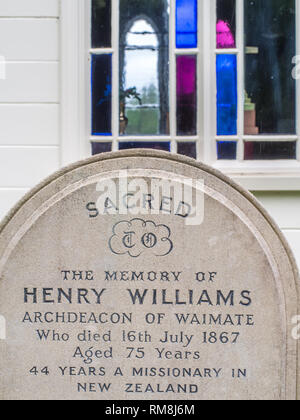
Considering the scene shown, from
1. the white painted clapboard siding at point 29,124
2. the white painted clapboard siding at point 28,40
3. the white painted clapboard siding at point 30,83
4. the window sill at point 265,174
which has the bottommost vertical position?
the window sill at point 265,174

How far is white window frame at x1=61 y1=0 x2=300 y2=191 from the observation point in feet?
11.1

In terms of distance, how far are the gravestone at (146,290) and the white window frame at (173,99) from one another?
1.28 meters

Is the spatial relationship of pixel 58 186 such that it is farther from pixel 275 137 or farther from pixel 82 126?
pixel 275 137

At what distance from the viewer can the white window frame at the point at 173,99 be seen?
340 centimetres

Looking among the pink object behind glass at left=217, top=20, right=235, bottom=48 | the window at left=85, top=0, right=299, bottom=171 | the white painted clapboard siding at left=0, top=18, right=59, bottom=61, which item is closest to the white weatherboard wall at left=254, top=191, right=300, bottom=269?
the window at left=85, top=0, right=299, bottom=171

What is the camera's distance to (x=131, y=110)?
355 cm

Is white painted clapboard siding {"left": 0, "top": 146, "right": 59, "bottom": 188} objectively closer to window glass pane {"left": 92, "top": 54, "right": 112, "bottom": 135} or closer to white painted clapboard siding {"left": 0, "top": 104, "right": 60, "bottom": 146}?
white painted clapboard siding {"left": 0, "top": 104, "right": 60, "bottom": 146}

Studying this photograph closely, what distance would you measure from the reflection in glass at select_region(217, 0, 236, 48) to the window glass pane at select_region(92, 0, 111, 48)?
25.3 inches

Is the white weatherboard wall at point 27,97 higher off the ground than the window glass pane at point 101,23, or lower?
lower

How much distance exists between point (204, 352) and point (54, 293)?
575 mm

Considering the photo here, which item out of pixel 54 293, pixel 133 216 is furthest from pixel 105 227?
pixel 54 293

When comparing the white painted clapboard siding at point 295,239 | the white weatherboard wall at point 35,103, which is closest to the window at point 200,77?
the white weatherboard wall at point 35,103

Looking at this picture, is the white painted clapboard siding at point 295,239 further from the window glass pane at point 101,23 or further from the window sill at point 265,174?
the window glass pane at point 101,23

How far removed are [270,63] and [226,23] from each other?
35cm
